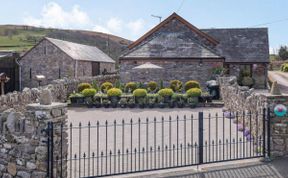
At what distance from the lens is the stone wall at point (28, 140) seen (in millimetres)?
7066

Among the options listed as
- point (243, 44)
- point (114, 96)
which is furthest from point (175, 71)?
point (243, 44)

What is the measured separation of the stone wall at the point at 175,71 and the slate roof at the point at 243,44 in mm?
6295

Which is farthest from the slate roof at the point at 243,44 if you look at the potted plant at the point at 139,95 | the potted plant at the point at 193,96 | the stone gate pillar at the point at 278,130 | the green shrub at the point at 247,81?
the stone gate pillar at the point at 278,130

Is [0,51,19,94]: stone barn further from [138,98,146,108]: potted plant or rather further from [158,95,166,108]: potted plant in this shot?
[158,95,166,108]: potted plant

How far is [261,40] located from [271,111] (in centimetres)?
2643

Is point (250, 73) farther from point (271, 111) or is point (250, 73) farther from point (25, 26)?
point (25, 26)

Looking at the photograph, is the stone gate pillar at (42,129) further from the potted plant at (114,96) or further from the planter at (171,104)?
the potted plant at (114,96)

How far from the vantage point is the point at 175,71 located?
27.3m

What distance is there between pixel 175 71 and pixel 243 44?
10.2 m

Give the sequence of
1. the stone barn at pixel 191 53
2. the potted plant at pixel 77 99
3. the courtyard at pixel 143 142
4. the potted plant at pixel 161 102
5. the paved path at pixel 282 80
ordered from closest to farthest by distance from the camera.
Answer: the courtyard at pixel 143 142, the potted plant at pixel 161 102, the potted plant at pixel 77 99, the stone barn at pixel 191 53, the paved path at pixel 282 80

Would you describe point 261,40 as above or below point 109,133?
above

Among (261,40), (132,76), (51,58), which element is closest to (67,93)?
(132,76)

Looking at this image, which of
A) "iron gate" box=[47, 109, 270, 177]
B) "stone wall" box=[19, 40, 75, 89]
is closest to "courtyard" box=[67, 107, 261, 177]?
"iron gate" box=[47, 109, 270, 177]

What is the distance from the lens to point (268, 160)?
8656mm
